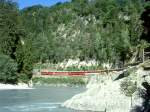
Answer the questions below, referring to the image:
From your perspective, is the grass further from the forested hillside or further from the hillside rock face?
the hillside rock face

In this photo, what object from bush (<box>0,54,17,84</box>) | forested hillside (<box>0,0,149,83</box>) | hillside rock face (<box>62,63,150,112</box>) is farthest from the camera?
forested hillside (<box>0,0,149,83</box>)

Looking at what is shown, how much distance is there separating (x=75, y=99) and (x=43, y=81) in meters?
66.5

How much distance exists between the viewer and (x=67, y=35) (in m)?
180

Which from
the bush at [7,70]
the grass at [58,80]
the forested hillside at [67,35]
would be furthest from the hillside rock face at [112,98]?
the grass at [58,80]

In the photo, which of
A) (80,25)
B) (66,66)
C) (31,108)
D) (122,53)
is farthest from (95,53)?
(31,108)

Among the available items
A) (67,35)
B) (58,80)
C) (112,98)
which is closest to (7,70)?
(58,80)

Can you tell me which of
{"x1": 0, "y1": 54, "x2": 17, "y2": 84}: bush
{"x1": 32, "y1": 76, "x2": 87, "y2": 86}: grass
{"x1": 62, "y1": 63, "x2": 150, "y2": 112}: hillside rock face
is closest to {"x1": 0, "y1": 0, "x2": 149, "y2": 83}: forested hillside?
{"x1": 0, "y1": 54, "x2": 17, "y2": 84}: bush

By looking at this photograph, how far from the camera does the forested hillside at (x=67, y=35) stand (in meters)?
101

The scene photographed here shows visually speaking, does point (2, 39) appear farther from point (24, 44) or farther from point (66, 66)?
point (66, 66)

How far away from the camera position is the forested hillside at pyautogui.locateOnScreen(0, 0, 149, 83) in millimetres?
100562

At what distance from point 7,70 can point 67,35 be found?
89598 mm

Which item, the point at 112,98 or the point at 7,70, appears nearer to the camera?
the point at 112,98

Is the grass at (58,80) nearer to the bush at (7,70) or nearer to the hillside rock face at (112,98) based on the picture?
the bush at (7,70)

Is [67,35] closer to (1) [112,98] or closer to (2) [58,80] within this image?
(2) [58,80]
